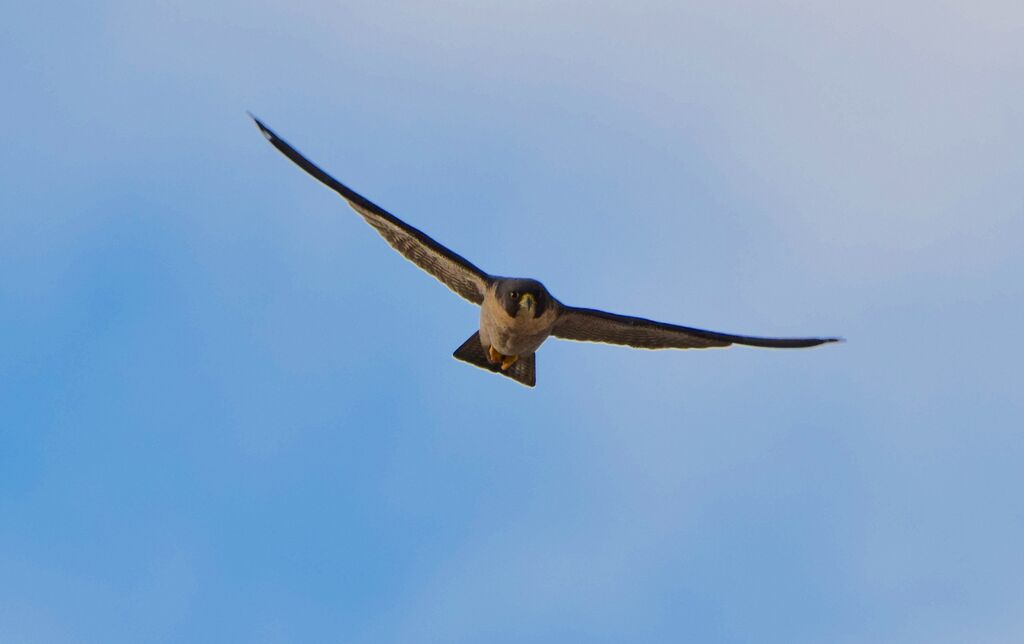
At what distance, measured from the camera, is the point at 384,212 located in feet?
55.0

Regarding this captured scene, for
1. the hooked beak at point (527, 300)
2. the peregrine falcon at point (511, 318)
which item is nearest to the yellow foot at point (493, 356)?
the peregrine falcon at point (511, 318)

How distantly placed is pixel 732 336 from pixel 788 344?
77 cm

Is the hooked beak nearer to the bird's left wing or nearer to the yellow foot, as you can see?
the bird's left wing

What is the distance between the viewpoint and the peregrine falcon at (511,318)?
16.6m

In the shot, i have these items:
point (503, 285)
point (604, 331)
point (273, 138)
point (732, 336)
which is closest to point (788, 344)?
point (732, 336)

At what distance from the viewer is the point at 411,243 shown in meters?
17.3

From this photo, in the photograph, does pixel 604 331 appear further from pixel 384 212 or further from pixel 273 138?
pixel 273 138

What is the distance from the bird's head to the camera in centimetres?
1634

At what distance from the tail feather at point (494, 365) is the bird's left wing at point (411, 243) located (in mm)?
639

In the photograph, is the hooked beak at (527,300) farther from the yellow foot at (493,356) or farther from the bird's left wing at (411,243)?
the yellow foot at (493,356)

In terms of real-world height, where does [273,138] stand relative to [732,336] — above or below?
above

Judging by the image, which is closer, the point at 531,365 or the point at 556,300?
the point at 556,300

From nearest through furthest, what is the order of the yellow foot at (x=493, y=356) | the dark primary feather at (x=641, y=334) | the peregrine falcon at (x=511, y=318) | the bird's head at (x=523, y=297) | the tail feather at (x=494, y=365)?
the bird's head at (x=523, y=297) → the peregrine falcon at (x=511, y=318) → the dark primary feather at (x=641, y=334) → the yellow foot at (x=493, y=356) → the tail feather at (x=494, y=365)

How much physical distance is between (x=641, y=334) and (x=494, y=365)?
6.86 feet
